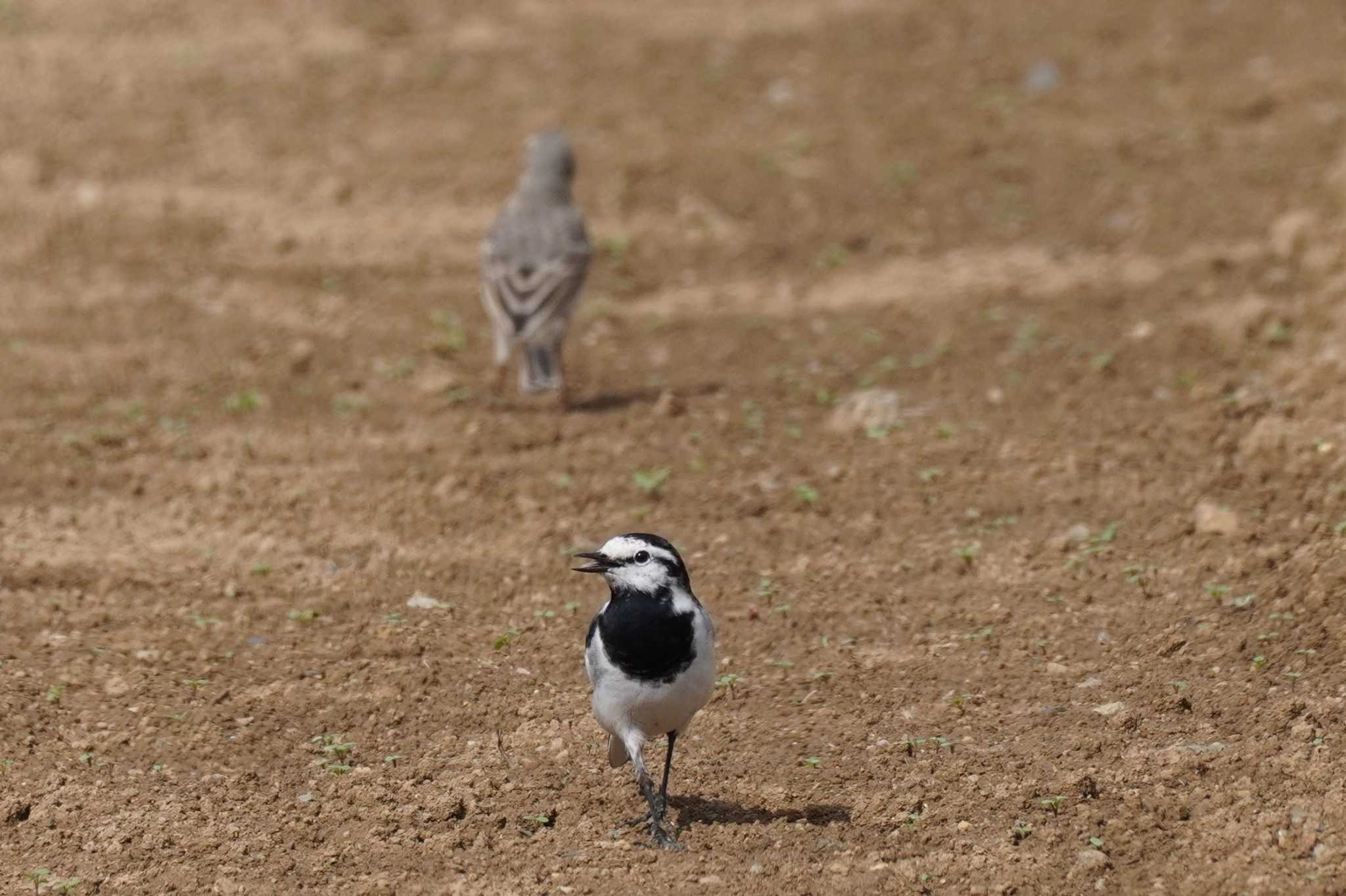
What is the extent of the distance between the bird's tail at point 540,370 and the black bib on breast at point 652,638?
4.59 metres

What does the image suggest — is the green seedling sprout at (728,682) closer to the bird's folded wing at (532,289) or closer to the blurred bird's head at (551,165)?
the bird's folded wing at (532,289)

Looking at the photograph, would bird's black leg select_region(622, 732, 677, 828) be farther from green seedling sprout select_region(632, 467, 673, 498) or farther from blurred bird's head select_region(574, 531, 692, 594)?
green seedling sprout select_region(632, 467, 673, 498)

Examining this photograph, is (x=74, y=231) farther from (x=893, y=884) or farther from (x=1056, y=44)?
(x=893, y=884)

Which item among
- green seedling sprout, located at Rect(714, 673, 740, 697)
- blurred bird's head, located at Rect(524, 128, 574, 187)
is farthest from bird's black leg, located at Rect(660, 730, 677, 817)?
blurred bird's head, located at Rect(524, 128, 574, 187)

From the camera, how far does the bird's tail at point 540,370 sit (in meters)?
10.5

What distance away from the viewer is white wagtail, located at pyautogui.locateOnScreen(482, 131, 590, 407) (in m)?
10.6

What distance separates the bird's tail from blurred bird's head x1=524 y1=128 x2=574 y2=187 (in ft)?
4.97

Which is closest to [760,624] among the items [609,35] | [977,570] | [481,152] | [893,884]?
[977,570]

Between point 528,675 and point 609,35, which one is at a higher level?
point 609,35

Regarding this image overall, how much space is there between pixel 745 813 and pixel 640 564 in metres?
1.05

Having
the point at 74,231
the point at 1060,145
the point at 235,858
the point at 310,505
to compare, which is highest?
the point at 1060,145

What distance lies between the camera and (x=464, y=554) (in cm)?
877

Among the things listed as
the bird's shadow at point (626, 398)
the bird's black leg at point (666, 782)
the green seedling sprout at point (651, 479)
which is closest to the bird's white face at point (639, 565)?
the bird's black leg at point (666, 782)

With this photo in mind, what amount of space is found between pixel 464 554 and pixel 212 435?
230cm
